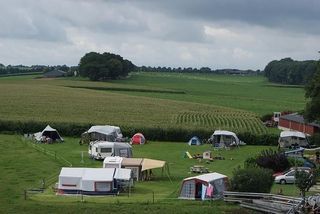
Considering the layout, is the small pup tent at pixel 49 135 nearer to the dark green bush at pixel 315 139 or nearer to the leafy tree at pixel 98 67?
the dark green bush at pixel 315 139

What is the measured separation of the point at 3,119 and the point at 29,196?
125 feet

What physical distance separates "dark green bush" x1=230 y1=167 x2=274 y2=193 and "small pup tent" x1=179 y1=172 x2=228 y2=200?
113cm

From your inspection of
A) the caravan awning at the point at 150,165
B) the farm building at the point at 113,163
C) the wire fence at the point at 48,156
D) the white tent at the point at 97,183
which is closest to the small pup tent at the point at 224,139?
the wire fence at the point at 48,156

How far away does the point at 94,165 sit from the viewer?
46.4m

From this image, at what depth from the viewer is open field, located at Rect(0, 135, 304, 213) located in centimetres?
3053

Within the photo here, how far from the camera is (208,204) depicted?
3188cm

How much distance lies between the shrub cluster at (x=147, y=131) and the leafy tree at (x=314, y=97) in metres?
10.2

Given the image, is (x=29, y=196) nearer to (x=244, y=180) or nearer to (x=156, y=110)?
(x=244, y=180)

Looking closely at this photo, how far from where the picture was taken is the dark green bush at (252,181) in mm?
32188

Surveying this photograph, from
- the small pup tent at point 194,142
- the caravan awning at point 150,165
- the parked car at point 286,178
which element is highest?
the caravan awning at point 150,165

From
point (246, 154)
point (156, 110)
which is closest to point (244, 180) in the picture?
point (246, 154)

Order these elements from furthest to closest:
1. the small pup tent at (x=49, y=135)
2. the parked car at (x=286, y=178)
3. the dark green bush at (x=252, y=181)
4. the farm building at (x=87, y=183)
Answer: the small pup tent at (x=49, y=135) → the parked car at (x=286, y=178) → the farm building at (x=87, y=183) → the dark green bush at (x=252, y=181)

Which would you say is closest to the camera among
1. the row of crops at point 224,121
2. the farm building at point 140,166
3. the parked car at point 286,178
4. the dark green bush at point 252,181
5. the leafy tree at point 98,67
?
the dark green bush at point 252,181

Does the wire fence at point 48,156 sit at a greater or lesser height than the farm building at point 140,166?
lesser
